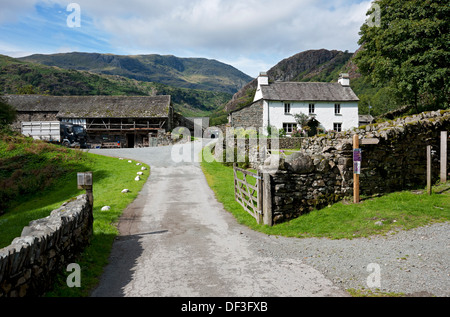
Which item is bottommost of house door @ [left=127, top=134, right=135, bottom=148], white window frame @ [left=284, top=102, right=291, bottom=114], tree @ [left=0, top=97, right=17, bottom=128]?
house door @ [left=127, top=134, right=135, bottom=148]

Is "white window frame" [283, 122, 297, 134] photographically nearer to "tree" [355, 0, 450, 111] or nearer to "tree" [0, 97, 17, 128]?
"tree" [355, 0, 450, 111]

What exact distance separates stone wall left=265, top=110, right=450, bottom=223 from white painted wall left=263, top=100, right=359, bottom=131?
87.9ft

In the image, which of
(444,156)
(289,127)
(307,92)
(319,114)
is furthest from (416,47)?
(289,127)

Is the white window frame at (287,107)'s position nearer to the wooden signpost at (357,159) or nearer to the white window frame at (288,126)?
the white window frame at (288,126)

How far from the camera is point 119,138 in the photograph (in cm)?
4666

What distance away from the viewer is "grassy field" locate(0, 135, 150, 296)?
274 inches

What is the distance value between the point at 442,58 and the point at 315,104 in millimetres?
17023

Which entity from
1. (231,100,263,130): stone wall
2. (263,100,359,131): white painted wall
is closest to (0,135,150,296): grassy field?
(231,100,263,130): stone wall

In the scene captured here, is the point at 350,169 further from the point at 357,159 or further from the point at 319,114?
the point at 319,114

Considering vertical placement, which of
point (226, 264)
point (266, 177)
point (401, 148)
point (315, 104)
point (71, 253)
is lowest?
point (226, 264)

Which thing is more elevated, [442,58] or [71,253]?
[442,58]
